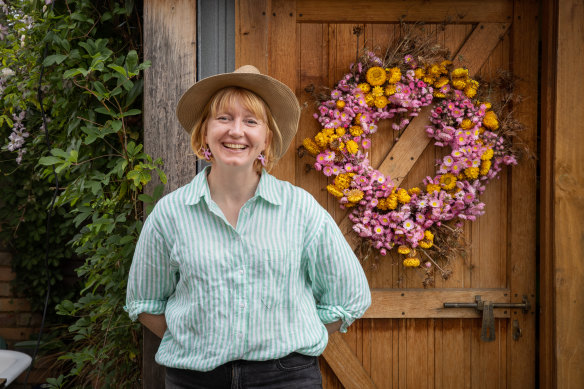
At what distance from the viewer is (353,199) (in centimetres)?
246

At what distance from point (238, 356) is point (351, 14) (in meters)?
1.74

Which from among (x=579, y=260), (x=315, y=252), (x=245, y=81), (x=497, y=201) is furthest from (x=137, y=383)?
(x=579, y=260)

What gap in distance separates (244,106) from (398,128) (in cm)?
117

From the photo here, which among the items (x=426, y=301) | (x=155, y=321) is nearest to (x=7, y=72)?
(x=155, y=321)

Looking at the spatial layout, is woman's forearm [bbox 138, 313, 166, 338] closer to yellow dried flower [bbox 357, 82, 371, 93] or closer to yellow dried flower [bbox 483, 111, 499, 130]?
yellow dried flower [bbox 357, 82, 371, 93]

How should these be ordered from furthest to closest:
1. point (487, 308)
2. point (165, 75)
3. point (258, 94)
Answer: point (487, 308)
point (165, 75)
point (258, 94)

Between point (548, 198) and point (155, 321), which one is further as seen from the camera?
point (548, 198)

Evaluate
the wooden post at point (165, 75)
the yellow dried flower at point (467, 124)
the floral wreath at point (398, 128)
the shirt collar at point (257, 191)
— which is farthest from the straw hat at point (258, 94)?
the yellow dried flower at point (467, 124)

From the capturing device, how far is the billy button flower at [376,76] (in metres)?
2.45

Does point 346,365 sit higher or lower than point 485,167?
lower

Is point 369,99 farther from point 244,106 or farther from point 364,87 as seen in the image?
point 244,106

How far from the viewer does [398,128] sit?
99.5 inches

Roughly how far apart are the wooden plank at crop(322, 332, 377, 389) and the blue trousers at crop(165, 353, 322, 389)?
0.98 m

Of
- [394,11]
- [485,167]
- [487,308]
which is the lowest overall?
[487,308]
